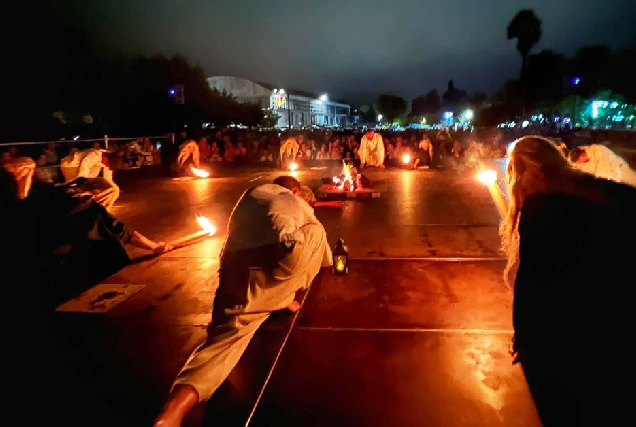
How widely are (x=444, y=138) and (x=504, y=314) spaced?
21.3 m

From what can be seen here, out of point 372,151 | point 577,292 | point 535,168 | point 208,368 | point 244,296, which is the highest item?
point 535,168

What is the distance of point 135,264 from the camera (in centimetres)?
694

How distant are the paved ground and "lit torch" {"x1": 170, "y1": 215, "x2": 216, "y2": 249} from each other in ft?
0.85

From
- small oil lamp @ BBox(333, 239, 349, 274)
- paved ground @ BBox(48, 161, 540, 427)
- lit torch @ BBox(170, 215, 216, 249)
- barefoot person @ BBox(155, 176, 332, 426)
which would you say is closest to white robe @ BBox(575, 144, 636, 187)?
paved ground @ BBox(48, 161, 540, 427)

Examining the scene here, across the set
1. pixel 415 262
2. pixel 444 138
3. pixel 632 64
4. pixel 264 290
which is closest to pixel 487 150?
pixel 444 138

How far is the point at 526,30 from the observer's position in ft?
231

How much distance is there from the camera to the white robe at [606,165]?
605cm

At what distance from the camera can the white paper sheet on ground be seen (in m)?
5.29

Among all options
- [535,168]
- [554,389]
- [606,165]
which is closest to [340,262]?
[606,165]

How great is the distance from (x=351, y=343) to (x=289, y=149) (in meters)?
18.6

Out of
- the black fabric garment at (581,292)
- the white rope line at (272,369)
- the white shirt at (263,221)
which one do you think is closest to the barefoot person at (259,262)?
the white shirt at (263,221)

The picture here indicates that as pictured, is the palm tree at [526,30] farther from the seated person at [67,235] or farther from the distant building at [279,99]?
the seated person at [67,235]

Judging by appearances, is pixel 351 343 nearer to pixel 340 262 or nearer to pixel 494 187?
pixel 494 187

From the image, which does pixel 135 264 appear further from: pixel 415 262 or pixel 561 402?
pixel 561 402
